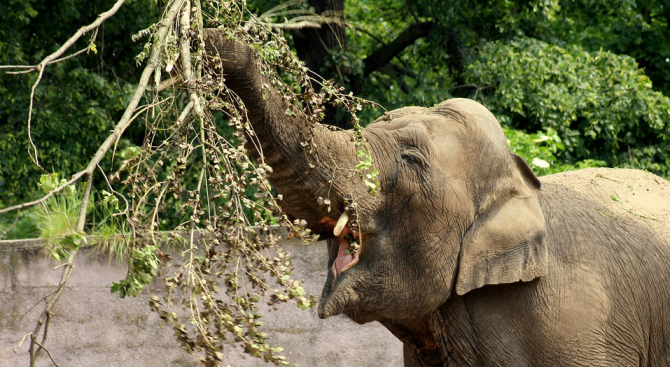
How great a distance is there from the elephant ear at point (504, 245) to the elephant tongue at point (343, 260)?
0.46 meters

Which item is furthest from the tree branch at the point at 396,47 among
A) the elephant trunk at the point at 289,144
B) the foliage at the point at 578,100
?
the elephant trunk at the point at 289,144

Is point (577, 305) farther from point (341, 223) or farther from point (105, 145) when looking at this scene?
point (105, 145)

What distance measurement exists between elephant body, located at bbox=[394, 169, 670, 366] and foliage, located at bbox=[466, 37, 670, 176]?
4.32 meters

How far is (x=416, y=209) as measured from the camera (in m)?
3.94

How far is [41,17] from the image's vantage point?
368 inches


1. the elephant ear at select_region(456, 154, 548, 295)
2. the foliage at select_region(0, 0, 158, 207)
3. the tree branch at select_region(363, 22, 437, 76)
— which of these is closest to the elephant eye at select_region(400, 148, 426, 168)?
the elephant ear at select_region(456, 154, 548, 295)

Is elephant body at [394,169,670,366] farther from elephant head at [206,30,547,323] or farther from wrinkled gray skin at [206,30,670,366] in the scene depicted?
elephant head at [206,30,547,323]

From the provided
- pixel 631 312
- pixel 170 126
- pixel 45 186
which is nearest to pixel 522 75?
pixel 631 312

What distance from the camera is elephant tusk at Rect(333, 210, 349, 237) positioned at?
3596mm

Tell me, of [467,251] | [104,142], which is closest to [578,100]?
[467,251]

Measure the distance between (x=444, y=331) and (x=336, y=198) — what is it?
853 millimetres

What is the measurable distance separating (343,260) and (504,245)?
0.69 meters

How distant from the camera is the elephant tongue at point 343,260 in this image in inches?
152

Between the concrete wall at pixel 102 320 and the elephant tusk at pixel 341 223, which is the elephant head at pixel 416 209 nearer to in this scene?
the elephant tusk at pixel 341 223
